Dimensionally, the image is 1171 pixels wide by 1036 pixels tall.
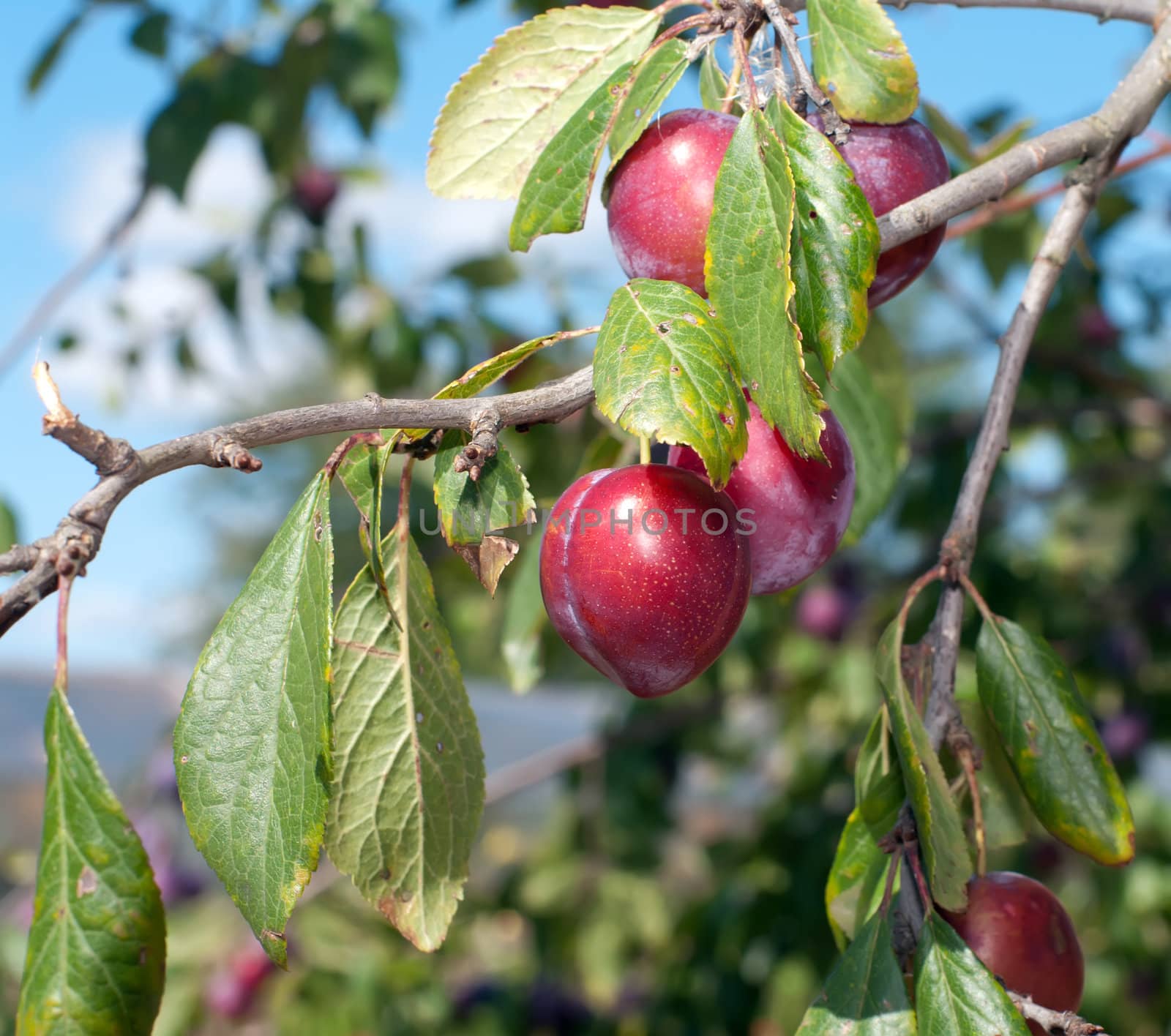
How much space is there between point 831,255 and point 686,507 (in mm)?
142

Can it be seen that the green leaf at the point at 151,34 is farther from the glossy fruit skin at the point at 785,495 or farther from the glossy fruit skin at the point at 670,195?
the glossy fruit skin at the point at 785,495

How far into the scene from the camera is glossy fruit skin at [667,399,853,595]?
0.59 m

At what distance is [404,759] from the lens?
2.04 ft

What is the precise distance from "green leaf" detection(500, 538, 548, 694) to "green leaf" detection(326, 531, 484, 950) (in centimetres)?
46

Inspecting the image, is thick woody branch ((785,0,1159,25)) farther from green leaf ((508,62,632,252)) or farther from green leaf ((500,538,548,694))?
green leaf ((500,538,548,694))

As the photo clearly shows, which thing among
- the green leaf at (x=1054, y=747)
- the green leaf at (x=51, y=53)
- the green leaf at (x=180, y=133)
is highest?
the green leaf at (x=51, y=53)

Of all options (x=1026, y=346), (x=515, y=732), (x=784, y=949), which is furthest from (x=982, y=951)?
(x=515, y=732)

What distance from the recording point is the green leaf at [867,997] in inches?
20.5

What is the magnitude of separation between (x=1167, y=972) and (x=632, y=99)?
2.04 meters

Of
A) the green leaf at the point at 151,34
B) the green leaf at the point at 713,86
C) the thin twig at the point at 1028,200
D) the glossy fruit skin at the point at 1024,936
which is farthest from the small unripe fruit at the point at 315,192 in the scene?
the glossy fruit skin at the point at 1024,936

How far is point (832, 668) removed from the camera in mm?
2074

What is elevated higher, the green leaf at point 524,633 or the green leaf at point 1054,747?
the green leaf at point 1054,747

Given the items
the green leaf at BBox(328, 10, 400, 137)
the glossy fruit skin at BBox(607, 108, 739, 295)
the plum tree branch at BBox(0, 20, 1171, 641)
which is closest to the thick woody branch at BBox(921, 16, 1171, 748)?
the plum tree branch at BBox(0, 20, 1171, 641)

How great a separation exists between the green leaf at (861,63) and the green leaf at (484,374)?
0.77 feet
